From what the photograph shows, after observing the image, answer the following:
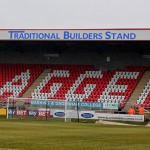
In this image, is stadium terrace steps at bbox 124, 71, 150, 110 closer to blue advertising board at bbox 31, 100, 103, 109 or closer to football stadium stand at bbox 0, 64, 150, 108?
football stadium stand at bbox 0, 64, 150, 108

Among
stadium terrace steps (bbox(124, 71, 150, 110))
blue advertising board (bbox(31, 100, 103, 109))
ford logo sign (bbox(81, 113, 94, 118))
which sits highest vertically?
stadium terrace steps (bbox(124, 71, 150, 110))

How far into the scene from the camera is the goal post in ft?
127

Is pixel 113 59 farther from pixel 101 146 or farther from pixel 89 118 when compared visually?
pixel 101 146

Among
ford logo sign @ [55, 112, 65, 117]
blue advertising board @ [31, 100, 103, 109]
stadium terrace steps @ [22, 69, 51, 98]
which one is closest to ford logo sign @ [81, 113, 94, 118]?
ford logo sign @ [55, 112, 65, 117]

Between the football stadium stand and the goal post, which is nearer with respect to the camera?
the goal post

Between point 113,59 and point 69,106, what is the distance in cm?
1109

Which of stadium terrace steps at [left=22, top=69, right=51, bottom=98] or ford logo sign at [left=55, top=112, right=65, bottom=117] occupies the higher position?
stadium terrace steps at [left=22, top=69, right=51, bottom=98]

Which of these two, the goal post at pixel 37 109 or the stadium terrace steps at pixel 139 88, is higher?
the stadium terrace steps at pixel 139 88

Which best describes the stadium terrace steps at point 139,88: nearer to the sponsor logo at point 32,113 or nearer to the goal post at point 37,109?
the goal post at point 37,109

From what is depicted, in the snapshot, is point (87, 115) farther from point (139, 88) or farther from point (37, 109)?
point (139, 88)

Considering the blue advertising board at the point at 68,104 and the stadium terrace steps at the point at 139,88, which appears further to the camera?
the stadium terrace steps at the point at 139,88

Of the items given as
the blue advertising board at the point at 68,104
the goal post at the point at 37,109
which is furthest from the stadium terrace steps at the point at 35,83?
the blue advertising board at the point at 68,104

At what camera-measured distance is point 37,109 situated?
39938mm

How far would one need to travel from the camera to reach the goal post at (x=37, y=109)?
1518 inches
